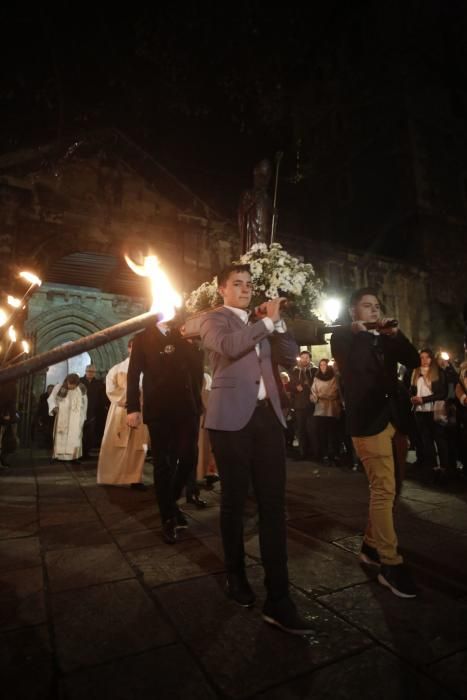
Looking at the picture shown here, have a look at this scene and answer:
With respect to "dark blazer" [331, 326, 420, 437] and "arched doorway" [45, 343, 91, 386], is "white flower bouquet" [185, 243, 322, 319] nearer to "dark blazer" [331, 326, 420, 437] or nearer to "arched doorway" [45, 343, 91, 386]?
"dark blazer" [331, 326, 420, 437]

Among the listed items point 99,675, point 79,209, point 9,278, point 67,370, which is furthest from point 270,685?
point 67,370

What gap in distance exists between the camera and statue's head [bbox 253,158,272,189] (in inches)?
311

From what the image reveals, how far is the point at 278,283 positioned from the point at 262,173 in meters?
2.98

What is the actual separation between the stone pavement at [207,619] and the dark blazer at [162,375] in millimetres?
1146

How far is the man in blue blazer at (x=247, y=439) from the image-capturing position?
7.71 feet

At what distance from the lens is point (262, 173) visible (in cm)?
795

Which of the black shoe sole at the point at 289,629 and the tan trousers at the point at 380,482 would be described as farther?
the tan trousers at the point at 380,482

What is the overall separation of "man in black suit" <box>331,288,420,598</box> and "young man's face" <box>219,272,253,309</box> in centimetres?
84

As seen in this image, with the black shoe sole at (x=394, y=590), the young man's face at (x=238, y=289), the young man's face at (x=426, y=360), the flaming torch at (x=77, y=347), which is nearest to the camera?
the flaming torch at (x=77, y=347)

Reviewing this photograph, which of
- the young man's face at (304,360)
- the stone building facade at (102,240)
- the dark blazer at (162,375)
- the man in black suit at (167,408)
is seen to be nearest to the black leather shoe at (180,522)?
the man in black suit at (167,408)

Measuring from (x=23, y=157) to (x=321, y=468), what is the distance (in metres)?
12.3

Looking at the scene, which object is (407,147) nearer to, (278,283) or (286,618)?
(278,283)

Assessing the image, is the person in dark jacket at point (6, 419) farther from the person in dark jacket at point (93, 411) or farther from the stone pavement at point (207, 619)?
the stone pavement at point (207, 619)

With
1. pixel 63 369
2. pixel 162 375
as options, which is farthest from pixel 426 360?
pixel 63 369
